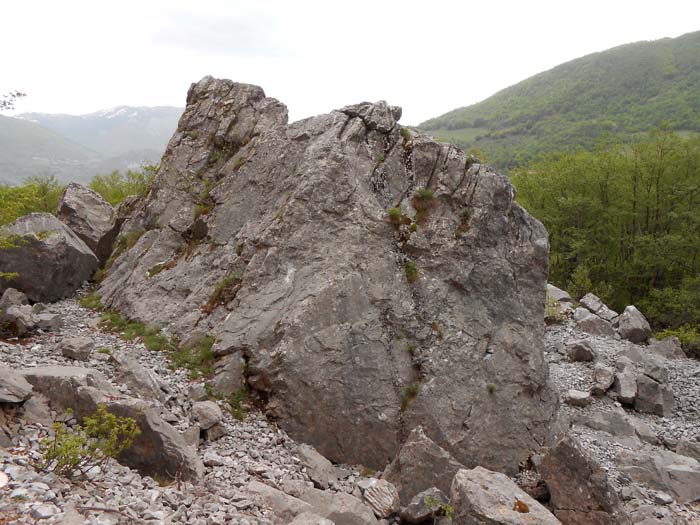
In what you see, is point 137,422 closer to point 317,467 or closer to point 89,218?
point 317,467

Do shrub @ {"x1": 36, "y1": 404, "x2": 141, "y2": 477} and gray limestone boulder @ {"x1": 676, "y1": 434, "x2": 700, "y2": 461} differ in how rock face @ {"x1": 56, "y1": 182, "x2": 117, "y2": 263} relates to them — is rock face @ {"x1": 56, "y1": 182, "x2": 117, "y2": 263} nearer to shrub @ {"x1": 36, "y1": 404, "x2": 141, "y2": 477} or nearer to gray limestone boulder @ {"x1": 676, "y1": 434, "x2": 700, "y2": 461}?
shrub @ {"x1": 36, "y1": 404, "x2": 141, "y2": 477}

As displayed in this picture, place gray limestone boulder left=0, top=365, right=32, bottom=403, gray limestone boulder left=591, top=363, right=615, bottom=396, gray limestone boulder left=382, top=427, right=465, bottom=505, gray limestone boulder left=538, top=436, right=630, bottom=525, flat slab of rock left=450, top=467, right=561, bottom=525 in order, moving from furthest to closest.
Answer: gray limestone boulder left=591, top=363, right=615, bottom=396 → gray limestone boulder left=382, top=427, right=465, bottom=505 → gray limestone boulder left=538, top=436, right=630, bottom=525 → flat slab of rock left=450, top=467, right=561, bottom=525 → gray limestone boulder left=0, top=365, right=32, bottom=403

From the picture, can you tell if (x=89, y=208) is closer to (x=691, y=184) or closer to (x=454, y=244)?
(x=454, y=244)

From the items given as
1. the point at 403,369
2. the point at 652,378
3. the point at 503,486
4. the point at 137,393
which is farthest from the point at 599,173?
the point at 137,393

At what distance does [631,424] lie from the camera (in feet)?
67.8

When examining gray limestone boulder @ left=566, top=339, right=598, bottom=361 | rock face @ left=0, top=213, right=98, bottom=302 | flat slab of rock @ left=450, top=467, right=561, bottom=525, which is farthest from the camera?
gray limestone boulder @ left=566, top=339, right=598, bottom=361

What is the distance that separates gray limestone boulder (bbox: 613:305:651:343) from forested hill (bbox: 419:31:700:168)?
69.3m

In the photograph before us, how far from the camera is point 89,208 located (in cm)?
2991

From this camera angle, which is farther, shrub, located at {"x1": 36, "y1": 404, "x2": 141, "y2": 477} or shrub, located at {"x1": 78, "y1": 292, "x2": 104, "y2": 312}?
shrub, located at {"x1": 78, "y1": 292, "x2": 104, "y2": 312}

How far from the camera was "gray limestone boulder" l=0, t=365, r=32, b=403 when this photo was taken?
9188mm

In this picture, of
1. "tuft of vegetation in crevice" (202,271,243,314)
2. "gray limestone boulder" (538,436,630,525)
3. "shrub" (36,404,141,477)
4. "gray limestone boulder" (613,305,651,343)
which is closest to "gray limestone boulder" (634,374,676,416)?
"gray limestone boulder" (613,305,651,343)

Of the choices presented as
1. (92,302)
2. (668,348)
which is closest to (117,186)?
(92,302)

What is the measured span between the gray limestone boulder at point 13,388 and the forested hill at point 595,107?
97.4 meters

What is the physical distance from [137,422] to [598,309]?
33.0 metres
